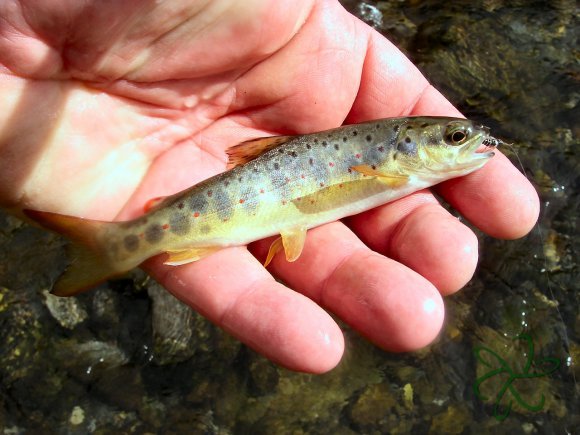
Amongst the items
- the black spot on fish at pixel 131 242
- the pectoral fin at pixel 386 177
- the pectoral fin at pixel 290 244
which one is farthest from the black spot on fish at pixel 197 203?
the pectoral fin at pixel 386 177

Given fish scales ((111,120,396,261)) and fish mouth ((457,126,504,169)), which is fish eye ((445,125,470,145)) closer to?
fish mouth ((457,126,504,169))

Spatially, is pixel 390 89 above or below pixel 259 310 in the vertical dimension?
above

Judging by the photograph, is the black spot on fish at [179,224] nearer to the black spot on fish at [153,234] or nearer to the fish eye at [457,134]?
the black spot on fish at [153,234]

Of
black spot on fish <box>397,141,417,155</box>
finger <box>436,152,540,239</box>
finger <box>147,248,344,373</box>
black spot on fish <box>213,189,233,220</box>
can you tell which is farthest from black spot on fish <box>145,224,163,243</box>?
finger <box>436,152,540,239</box>

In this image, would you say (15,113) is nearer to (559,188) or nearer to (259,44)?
(259,44)

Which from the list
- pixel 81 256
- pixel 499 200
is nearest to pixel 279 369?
pixel 81 256

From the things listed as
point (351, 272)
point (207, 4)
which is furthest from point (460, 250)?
point (207, 4)

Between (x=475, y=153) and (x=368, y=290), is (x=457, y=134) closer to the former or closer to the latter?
(x=475, y=153)

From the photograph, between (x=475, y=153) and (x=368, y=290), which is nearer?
(x=368, y=290)
